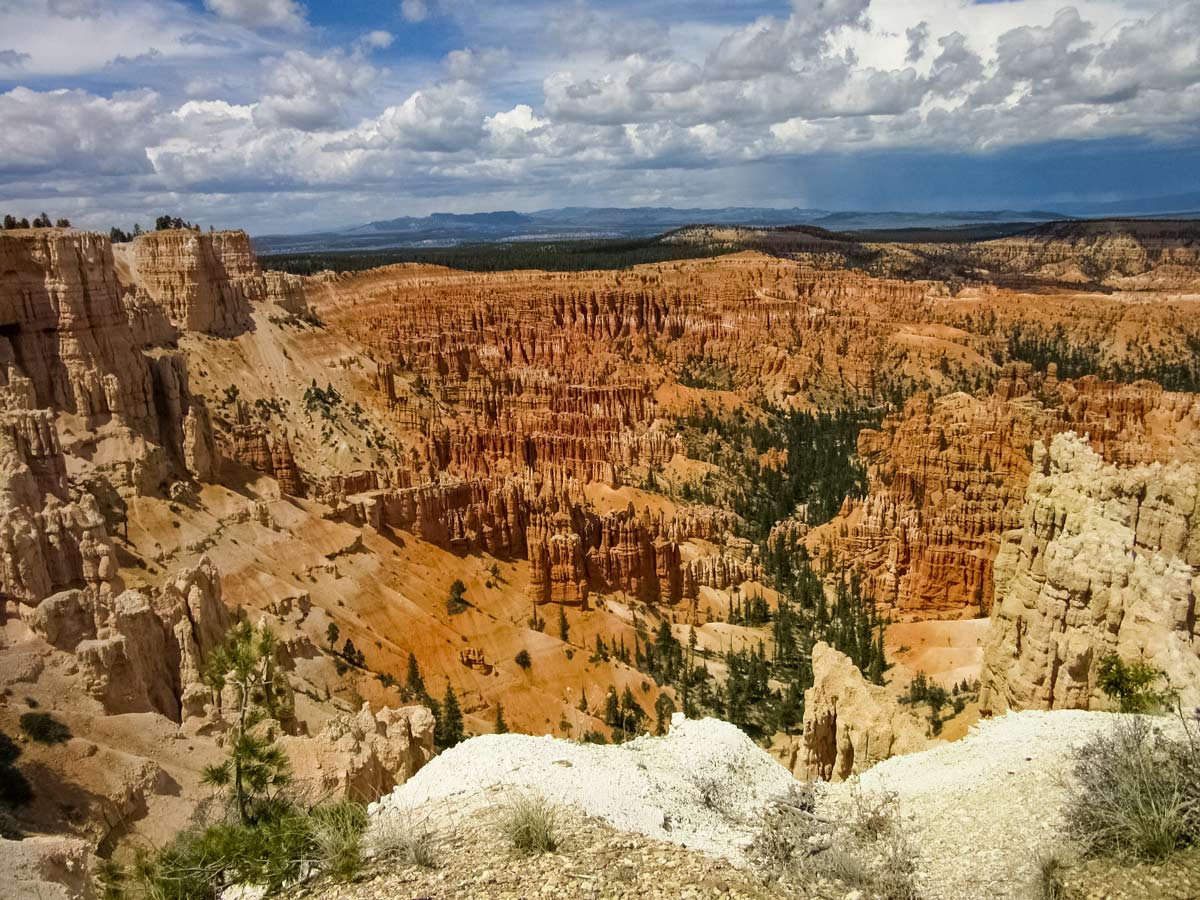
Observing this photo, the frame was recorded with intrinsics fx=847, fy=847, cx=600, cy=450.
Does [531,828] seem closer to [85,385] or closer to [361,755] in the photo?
[361,755]

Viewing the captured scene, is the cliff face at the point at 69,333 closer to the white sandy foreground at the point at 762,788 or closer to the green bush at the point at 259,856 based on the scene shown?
the green bush at the point at 259,856

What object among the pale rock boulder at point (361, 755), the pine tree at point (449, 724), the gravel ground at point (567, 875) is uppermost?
the gravel ground at point (567, 875)

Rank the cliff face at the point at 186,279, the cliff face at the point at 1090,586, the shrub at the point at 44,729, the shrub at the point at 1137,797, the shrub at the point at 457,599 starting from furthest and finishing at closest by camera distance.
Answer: the cliff face at the point at 186,279
the shrub at the point at 457,599
the cliff face at the point at 1090,586
the shrub at the point at 44,729
the shrub at the point at 1137,797

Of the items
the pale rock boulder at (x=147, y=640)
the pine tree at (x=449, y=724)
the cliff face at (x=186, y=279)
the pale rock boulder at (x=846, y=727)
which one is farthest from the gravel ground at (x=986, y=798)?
the cliff face at (x=186, y=279)

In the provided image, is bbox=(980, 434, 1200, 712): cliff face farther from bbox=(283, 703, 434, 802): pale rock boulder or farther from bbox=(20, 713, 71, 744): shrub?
bbox=(20, 713, 71, 744): shrub

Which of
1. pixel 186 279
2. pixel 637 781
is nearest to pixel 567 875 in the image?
pixel 637 781

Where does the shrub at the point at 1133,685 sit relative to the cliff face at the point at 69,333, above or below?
below
